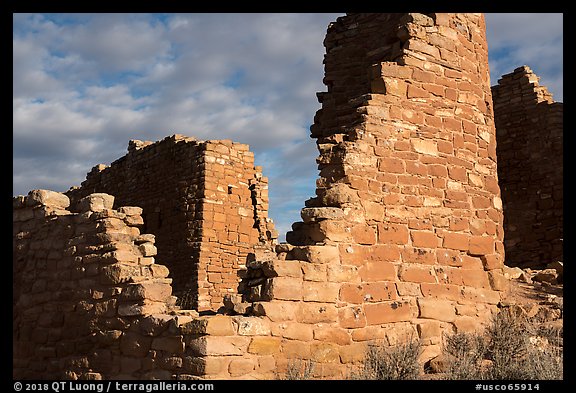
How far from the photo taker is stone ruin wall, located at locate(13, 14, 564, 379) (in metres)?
6.41

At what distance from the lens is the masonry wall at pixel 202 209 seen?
1321 centimetres

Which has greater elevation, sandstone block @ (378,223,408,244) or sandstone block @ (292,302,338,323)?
sandstone block @ (378,223,408,244)

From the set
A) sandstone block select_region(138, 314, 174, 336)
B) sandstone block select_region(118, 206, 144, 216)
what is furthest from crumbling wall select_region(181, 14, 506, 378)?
sandstone block select_region(118, 206, 144, 216)

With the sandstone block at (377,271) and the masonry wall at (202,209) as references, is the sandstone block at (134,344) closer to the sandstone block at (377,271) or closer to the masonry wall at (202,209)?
the sandstone block at (377,271)

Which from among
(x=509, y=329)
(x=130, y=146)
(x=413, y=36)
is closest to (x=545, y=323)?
(x=509, y=329)

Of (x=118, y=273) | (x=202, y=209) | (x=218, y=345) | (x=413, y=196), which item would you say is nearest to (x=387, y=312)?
(x=413, y=196)

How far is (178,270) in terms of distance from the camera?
44.3 feet

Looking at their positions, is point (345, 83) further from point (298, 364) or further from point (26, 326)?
point (26, 326)

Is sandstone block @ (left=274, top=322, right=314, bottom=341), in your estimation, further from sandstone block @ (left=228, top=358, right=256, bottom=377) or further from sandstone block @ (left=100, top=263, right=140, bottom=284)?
sandstone block @ (left=100, top=263, right=140, bottom=284)

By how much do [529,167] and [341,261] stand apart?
8871 millimetres

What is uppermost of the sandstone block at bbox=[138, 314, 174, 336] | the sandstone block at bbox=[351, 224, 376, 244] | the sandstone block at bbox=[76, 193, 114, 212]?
the sandstone block at bbox=[76, 193, 114, 212]

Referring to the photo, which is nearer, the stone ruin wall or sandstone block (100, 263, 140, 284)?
the stone ruin wall

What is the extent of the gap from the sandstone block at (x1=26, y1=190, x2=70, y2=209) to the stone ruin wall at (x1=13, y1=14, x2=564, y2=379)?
17 millimetres

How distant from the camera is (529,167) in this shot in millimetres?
14289
